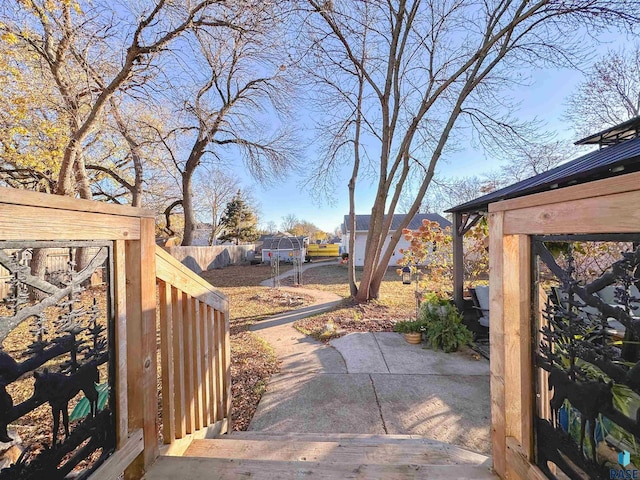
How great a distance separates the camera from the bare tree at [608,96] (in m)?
10.1

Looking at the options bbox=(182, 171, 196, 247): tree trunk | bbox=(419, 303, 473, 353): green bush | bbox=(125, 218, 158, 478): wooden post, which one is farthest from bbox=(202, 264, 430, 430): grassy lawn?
bbox=(182, 171, 196, 247): tree trunk

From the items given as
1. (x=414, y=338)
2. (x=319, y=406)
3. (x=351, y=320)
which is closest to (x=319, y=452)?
(x=319, y=406)

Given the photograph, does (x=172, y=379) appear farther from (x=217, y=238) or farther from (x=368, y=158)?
(x=217, y=238)

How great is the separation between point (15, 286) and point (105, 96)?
8.03 metres

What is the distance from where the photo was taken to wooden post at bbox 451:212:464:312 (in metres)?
5.25

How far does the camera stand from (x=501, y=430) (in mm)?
1283

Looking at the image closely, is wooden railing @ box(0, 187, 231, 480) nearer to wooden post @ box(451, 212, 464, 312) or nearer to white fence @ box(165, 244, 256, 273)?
wooden post @ box(451, 212, 464, 312)

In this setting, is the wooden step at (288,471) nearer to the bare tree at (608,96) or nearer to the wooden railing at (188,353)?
the wooden railing at (188,353)

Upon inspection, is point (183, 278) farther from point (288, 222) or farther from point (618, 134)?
point (288, 222)

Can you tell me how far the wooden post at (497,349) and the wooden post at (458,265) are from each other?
430 cm

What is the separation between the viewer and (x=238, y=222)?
2855 centimetres

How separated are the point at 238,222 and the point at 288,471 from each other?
93.7 ft

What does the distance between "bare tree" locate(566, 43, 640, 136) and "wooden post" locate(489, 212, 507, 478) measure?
13554 mm

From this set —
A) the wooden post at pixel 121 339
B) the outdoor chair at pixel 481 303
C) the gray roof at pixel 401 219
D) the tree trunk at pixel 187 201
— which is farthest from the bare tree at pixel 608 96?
the tree trunk at pixel 187 201
